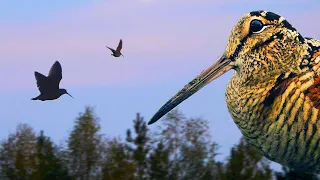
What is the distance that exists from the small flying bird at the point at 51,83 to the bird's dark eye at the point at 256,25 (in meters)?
3.63

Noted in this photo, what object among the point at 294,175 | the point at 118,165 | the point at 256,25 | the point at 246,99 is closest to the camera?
the point at 256,25

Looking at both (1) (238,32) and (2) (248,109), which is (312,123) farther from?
(1) (238,32)

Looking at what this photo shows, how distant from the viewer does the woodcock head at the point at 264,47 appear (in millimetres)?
7621

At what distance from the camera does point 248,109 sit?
798 centimetres

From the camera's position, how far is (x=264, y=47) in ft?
25.2

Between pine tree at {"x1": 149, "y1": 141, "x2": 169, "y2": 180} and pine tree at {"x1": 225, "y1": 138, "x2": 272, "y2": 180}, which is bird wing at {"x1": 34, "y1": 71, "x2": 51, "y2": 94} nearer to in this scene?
pine tree at {"x1": 149, "y1": 141, "x2": 169, "y2": 180}

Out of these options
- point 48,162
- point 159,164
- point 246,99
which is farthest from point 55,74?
point 246,99

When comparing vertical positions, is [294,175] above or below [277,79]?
below

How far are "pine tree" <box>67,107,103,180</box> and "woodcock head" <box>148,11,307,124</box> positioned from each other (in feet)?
12.4

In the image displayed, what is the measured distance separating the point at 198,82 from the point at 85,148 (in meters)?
3.77

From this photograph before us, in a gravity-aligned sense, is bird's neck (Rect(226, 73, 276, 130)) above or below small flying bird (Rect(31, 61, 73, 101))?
below

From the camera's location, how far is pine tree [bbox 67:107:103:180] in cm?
1103

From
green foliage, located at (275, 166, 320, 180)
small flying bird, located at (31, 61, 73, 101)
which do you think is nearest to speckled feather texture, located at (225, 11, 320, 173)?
green foliage, located at (275, 166, 320, 180)

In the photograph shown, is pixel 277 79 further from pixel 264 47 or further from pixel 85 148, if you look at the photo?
pixel 85 148
